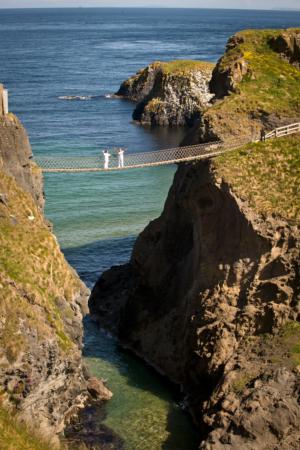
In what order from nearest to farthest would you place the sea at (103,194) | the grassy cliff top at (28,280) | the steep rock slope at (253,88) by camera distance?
the grassy cliff top at (28,280) < the sea at (103,194) < the steep rock slope at (253,88)

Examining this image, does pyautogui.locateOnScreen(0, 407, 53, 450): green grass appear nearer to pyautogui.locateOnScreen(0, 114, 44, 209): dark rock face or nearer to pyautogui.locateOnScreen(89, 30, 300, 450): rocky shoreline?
pyautogui.locateOnScreen(89, 30, 300, 450): rocky shoreline

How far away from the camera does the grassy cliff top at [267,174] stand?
44188mm

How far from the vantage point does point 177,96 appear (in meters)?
125

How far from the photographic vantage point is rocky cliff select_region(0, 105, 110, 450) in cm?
3638

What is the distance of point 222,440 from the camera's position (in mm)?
38125

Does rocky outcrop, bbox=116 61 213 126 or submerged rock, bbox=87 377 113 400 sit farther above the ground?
rocky outcrop, bbox=116 61 213 126

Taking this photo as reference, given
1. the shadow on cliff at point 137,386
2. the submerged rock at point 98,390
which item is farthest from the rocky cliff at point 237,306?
the submerged rock at point 98,390

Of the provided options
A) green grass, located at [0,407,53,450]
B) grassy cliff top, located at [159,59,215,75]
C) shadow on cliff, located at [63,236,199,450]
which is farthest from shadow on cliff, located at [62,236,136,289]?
grassy cliff top, located at [159,59,215,75]

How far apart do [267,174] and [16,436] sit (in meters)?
21.1

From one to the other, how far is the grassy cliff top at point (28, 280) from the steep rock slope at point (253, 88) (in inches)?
524

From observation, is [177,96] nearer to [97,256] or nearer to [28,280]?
[97,256]

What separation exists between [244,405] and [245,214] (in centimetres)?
1003

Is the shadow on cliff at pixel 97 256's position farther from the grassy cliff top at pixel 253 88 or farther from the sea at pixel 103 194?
the grassy cliff top at pixel 253 88

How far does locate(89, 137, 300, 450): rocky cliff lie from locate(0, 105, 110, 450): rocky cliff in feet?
19.2
